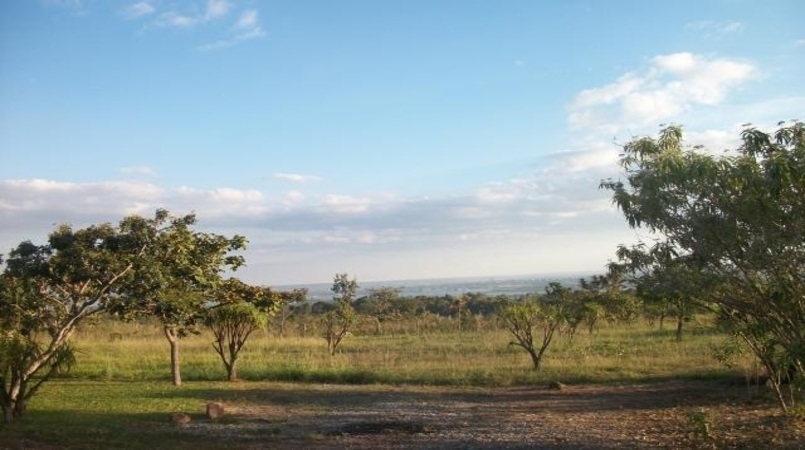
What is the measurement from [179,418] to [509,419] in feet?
19.3

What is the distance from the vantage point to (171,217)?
42.1 feet

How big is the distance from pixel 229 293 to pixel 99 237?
15.0ft

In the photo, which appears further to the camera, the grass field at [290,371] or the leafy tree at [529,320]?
the leafy tree at [529,320]

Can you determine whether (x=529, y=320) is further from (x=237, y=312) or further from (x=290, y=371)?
(x=237, y=312)

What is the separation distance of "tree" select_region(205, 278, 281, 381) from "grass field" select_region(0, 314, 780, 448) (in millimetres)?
1129

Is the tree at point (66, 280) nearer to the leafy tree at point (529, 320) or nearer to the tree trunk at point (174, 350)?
the tree trunk at point (174, 350)

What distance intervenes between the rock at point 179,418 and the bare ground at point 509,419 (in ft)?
0.56

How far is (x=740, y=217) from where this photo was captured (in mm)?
8367

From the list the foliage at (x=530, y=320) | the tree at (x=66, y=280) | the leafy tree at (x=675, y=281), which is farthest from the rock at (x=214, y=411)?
the foliage at (x=530, y=320)

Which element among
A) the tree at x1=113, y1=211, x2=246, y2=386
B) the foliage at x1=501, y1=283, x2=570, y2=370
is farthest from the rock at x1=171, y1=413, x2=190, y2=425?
the foliage at x1=501, y1=283, x2=570, y2=370

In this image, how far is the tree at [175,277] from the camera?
39.6ft

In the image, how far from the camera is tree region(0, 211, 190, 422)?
11.6 meters

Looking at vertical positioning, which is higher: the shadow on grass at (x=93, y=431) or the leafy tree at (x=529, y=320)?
the leafy tree at (x=529, y=320)

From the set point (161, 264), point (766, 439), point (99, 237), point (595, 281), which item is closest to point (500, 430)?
point (766, 439)
